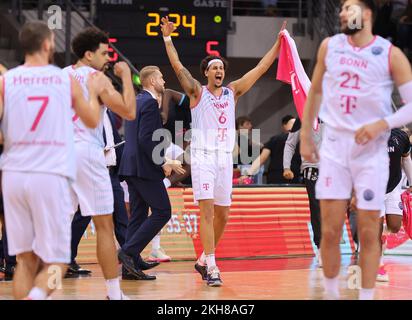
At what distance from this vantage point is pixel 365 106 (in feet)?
18.5

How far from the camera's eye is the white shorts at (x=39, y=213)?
199 inches

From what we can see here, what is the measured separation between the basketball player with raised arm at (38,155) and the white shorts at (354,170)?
173cm

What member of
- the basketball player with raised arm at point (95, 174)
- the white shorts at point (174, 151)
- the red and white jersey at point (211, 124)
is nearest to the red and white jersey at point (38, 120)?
the basketball player with raised arm at point (95, 174)

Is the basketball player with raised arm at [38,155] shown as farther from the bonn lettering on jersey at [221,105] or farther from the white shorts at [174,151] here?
the white shorts at [174,151]

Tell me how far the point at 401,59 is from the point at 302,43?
40.3 ft

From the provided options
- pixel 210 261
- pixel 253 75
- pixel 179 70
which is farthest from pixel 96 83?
pixel 253 75

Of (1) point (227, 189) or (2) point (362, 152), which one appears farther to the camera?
(1) point (227, 189)

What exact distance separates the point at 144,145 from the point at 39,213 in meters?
3.38

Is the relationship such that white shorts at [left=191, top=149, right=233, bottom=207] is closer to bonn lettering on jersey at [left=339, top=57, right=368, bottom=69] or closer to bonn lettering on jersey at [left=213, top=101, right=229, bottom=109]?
bonn lettering on jersey at [left=213, top=101, right=229, bottom=109]

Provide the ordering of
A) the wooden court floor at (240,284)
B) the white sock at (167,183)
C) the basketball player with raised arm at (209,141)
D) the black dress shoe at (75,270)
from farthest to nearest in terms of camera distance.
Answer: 1. the white sock at (167,183)
2. the black dress shoe at (75,270)
3. the basketball player with raised arm at (209,141)
4. the wooden court floor at (240,284)

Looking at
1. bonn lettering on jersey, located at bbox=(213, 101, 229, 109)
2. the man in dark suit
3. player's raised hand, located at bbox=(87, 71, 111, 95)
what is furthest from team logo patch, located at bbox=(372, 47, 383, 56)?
the man in dark suit

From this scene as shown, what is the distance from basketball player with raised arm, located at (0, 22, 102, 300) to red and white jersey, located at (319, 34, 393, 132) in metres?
1.75
